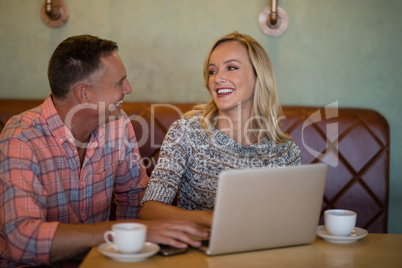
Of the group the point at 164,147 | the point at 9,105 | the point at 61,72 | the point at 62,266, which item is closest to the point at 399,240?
the point at 164,147

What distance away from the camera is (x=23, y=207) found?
4.71 feet

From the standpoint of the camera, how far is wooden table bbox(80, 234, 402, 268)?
1188 millimetres

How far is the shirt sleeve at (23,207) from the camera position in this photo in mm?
1379

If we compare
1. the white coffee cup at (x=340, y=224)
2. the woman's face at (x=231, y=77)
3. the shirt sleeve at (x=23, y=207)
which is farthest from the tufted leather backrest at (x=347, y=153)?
the white coffee cup at (x=340, y=224)

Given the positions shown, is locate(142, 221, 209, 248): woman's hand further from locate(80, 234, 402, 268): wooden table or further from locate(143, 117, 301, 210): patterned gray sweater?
locate(143, 117, 301, 210): patterned gray sweater

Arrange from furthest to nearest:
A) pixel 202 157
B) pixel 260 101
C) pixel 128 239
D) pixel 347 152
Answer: pixel 347 152, pixel 260 101, pixel 202 157, pixel 128 239

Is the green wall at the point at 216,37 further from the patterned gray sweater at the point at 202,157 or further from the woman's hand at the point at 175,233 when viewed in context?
the woman's hand at the point at 175,233

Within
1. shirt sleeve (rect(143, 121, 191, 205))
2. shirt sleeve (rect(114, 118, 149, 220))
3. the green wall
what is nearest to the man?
shirt sleeve (rect(114, 118, 149, 220))

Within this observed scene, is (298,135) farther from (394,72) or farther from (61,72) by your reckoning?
(61,72)

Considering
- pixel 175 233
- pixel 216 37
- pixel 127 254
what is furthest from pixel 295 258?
pixel 216 37

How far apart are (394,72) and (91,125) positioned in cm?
154

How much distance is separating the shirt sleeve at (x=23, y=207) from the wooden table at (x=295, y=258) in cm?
21

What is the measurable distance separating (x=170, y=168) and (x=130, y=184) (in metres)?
0.27

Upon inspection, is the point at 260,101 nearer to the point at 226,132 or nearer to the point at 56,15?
the point at 226,132
